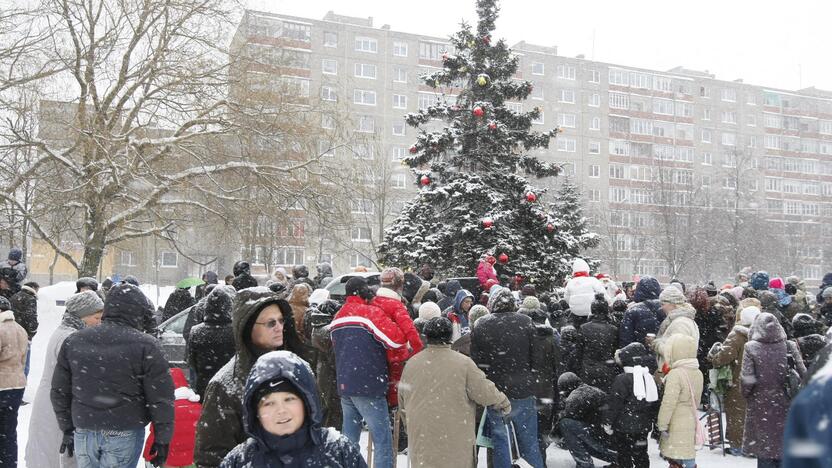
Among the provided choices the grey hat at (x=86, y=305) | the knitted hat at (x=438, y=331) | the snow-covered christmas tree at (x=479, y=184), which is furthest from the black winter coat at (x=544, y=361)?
the snow-covered christmas tree at (x=479, y=184)

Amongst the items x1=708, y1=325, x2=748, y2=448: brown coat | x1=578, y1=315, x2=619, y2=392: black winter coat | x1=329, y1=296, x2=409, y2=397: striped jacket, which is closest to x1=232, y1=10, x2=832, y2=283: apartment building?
x1=708, y1=325, x2=748, y2=448: brown coat

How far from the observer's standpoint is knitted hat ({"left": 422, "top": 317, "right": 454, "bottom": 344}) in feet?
18.3

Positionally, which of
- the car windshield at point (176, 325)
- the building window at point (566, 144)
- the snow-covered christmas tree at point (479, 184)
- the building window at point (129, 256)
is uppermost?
the building window at point (566, 144)

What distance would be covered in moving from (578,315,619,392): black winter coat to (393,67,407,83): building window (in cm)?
5849

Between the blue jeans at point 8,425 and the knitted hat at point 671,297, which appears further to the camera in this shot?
the knitted hat at point 671,297

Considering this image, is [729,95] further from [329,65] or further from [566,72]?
[329,65]

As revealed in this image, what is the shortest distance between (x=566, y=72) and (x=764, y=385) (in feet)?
227

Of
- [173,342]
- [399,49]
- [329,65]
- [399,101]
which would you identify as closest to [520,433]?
[173,342]

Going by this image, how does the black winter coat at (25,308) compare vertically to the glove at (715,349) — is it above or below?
above

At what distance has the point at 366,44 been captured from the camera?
63781mm

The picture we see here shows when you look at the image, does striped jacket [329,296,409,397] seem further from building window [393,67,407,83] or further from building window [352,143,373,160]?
building window [393,67,407,83]

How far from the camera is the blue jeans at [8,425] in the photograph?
643 cm

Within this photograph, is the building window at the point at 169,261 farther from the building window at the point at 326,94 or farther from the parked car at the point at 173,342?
the parked car at the point at 173,342

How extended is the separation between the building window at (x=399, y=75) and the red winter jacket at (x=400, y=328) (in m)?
59.7
